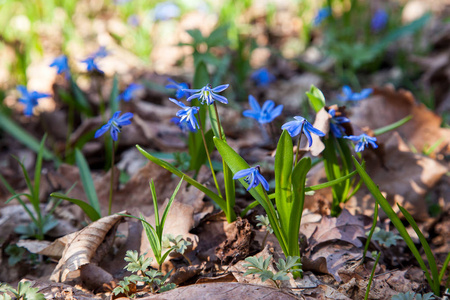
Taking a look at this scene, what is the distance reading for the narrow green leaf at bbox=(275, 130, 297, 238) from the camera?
146cm

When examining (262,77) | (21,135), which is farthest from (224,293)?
(262,77)

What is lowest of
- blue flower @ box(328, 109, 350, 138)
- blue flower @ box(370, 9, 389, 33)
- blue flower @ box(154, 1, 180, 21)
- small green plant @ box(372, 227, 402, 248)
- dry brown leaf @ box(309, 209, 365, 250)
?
small green plant @ box(372, 227, 402, 248)

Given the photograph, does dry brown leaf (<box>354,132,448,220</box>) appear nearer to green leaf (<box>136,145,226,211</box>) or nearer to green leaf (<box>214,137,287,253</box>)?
green leaf (<box>214,137,287,253</box>)

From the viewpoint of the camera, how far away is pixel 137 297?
1.53m

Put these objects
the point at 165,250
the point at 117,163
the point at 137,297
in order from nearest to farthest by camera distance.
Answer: the point at 137,297
the point at 165,250
the point at 117,163

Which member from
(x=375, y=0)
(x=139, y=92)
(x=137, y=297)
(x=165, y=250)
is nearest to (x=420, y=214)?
(x=165, y=250)

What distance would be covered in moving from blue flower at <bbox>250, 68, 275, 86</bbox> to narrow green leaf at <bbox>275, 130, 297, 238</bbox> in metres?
2.19

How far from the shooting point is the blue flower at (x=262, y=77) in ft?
11.7

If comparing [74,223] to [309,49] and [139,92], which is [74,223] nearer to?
[139,92]

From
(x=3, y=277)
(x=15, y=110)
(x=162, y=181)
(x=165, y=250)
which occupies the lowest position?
(x=3, y=277)

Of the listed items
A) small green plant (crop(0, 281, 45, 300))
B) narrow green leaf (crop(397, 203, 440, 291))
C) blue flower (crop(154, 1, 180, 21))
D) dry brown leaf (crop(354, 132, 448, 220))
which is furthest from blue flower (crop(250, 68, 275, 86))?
small green plant (crop(0, 281, 45, 300))

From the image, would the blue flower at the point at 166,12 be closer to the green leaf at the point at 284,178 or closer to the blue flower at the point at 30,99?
the blue flower at the point at 30,99

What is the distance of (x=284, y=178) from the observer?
1.50 meters

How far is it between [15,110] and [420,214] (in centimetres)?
312
